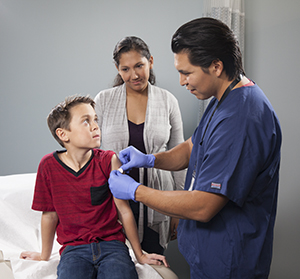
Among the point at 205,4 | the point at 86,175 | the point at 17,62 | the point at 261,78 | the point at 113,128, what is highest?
the point at 205,4

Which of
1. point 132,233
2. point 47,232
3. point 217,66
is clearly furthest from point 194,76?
point 47,232

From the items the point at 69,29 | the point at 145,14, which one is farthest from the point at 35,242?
the point at 145,14

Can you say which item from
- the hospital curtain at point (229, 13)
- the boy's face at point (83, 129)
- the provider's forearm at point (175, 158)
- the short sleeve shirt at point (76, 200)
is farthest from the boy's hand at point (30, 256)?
the hospital curtain at point (229, 13)

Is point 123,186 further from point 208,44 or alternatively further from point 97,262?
point 208,44

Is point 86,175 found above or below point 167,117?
below

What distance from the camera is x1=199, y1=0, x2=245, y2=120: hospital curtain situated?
2049 mm

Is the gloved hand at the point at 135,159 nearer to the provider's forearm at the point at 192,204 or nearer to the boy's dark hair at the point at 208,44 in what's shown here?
the provider's forearm at the point at 192,204

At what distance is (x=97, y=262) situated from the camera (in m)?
1.20

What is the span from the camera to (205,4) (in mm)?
2109

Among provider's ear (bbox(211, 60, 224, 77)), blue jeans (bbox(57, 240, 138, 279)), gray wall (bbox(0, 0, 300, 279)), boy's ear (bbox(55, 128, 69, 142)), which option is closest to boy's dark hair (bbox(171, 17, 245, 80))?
provider's ear (bbox(211, 60, 224, 77))

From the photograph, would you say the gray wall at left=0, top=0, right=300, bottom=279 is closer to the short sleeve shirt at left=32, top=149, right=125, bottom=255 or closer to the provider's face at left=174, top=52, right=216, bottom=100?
the short sleeve shirt at left=32, top=149, right=125, bottom=255

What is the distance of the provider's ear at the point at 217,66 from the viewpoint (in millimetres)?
1006

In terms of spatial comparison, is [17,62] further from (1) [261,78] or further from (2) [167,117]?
(1) [261,78]

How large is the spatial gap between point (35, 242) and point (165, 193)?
915 mm
